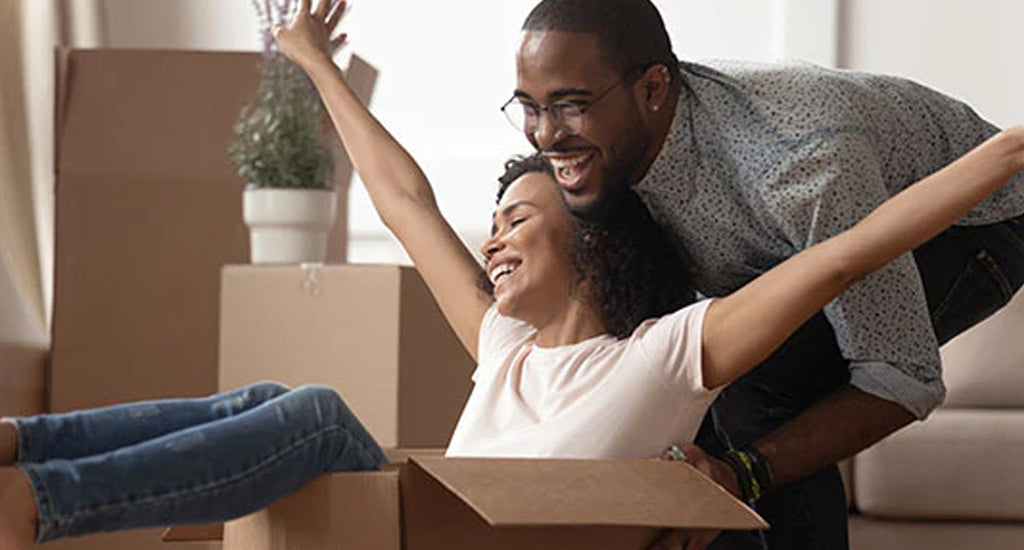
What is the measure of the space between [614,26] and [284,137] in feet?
4.11

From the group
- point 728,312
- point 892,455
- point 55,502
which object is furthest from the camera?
point 892,455

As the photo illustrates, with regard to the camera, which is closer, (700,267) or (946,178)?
(946,178)

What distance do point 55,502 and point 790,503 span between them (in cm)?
79

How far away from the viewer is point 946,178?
57.3 inches

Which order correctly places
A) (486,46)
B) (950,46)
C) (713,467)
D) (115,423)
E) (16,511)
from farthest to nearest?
1. (486,46)
2. (950,46)
3. (713,467)
4. (115,423)
5. (16,511)

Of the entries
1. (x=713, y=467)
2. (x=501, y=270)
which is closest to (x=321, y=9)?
(x=501, y=270)

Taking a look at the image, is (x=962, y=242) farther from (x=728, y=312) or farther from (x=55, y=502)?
(x=55, y=502)

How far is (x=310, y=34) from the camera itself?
1.98 metres

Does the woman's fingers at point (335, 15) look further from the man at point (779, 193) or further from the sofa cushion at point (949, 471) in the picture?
the sofa cushion at point (949, 471)

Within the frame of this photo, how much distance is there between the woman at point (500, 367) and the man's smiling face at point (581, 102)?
93mm

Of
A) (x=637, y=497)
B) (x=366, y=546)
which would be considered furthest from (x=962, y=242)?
(x=366, y=546)

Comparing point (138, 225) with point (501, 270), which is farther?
point (138, 225)

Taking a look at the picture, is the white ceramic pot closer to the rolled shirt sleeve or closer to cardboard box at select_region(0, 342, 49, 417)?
cardboard box at select_region(0, 342, 49, 417)

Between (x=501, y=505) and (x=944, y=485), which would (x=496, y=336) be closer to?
(x=501, y=505)
